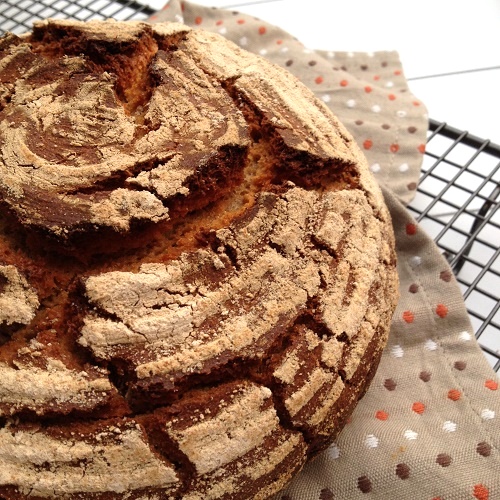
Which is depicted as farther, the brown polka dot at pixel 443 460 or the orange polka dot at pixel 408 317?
the orange polka dot at pixel 408 317

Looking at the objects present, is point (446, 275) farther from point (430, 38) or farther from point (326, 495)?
point (430, 38)

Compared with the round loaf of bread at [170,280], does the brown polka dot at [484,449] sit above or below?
below

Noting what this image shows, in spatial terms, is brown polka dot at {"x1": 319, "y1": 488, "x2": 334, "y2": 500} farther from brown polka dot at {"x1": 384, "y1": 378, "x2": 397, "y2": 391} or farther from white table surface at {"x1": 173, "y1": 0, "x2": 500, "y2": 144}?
white table surface at {"x1": 173, "y1": 0, "x2": 500, "y2": 144}

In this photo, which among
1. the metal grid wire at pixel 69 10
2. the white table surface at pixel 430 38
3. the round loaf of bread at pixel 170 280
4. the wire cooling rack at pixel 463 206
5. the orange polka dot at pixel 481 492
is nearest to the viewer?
the round loaf of bread at pixel 170 280

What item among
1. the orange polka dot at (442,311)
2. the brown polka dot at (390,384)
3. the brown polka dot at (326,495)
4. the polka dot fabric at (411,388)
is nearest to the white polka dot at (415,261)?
the polka dot fabric at (411,388)

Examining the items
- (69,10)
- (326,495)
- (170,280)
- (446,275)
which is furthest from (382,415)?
(69,10)

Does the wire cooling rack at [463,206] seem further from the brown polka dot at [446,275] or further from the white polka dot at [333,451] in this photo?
the white polka dot at [333,451]
